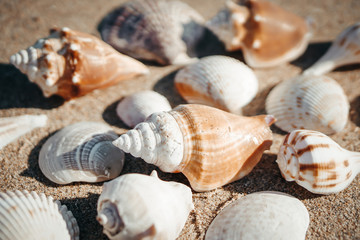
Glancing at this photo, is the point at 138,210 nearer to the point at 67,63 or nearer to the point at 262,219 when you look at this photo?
the point at 262,219

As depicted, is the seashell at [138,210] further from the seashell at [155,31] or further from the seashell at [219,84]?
the seashell at [155,31]

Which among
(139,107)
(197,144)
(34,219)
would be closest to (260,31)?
(139,107)

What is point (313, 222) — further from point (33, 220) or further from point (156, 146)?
point (33, 220)

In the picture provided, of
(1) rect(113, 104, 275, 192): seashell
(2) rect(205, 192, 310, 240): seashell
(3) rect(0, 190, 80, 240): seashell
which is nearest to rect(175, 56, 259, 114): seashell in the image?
(1) rect(113, 104, 275, 192): seashell

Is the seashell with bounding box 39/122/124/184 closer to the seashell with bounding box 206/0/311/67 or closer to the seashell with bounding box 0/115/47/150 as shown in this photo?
the seashell with bounding box 0/115/47/150

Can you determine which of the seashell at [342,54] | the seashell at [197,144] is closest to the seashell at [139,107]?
the seashell at [197,144]
